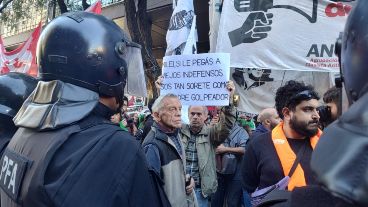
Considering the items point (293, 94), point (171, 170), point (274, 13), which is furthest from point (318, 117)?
point (274, 13)

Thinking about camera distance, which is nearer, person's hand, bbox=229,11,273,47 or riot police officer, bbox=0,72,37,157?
riot police officer, bbox=0,72,37,157

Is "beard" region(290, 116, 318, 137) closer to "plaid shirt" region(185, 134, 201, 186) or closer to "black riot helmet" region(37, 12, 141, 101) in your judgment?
"plaid shirt" region(185, 134, 201, 186)

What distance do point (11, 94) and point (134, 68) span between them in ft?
3.42

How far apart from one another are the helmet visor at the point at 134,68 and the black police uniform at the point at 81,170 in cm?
55

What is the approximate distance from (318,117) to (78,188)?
2447 mm

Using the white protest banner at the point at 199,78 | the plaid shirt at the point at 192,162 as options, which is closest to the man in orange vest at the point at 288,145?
the white protest banner at the point at 199,78

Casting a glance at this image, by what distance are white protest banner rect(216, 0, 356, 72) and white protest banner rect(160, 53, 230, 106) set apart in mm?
660

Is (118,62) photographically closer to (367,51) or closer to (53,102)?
(53,102)

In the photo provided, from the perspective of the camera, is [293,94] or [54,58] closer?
[54,58]

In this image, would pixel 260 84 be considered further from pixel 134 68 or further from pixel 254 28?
pixel 134 68

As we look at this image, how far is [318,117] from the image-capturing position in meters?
3.48

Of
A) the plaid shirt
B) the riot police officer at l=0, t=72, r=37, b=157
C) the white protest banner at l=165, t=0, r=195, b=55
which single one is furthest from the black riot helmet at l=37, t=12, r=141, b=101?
the white protest banner at l=165, t=0, r=195, b=55

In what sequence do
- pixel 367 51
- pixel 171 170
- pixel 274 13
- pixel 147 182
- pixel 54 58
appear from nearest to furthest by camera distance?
pixel 367 51 < pixel 147 182 < pixel 54 58 < pixel 171 170 < pixel 274 13

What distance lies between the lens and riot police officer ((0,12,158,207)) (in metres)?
1.63
